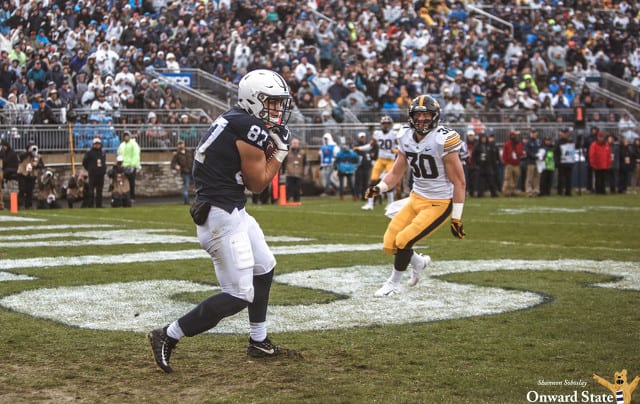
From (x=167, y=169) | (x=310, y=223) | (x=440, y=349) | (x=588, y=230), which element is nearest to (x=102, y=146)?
(x=167, y=169)

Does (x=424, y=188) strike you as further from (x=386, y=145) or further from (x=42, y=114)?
(x=42, y=114)

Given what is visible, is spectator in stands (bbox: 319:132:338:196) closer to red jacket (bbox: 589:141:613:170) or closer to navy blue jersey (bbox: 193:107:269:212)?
red jacket (bbox: 589:141:613:170)

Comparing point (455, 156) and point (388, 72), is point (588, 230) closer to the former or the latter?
point (455, 156)

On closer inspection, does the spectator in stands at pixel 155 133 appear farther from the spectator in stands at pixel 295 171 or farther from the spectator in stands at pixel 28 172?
the spectator in stands at pixel 295 171

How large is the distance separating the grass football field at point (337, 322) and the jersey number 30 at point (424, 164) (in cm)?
106

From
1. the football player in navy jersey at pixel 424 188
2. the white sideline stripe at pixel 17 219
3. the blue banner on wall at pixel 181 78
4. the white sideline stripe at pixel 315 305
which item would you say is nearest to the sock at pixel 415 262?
the football player in navy jersey at pixel 424 188

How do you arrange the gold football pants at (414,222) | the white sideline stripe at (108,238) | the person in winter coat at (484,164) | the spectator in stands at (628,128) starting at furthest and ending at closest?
1. the spectator in stands at (628,128)
2. the person in winter coat at (484,164)
3. the white sideline stripe at (108,238)
4. the gold football pants at (414,222)

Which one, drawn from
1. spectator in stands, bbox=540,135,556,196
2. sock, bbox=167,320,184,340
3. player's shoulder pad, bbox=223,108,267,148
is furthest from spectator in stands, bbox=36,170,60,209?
player's shoulder pad, bbox=223,108,267,148

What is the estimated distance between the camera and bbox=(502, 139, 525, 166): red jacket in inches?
1011

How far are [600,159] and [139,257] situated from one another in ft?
58.2

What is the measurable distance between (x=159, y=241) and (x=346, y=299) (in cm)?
551

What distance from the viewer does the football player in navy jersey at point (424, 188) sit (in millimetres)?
8891

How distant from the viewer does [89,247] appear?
41.5 ft

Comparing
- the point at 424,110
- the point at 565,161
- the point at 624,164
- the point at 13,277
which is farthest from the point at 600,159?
the point at 13,277
